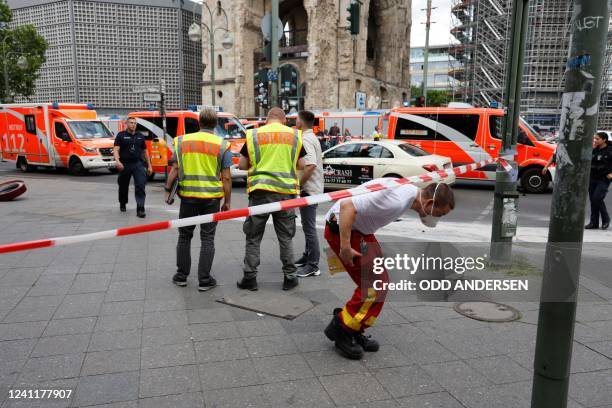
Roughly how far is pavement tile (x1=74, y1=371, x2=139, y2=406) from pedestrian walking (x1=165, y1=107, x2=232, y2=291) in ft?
5.63

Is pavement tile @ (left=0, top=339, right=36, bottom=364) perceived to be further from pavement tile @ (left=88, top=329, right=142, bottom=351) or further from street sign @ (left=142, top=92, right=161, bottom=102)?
street sign @ (left=142, top=92, right=161, bottom=102)

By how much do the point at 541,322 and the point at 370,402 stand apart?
3.92ft

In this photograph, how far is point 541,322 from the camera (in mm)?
2125

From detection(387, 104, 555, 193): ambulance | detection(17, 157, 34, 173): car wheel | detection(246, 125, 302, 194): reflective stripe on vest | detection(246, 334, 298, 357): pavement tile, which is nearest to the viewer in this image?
detection(246, 334, 298, 357): pavement tile

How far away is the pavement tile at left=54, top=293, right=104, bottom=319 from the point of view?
417cm

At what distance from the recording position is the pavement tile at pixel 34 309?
4.08 meters

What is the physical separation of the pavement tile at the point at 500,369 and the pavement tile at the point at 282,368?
1.16 metres

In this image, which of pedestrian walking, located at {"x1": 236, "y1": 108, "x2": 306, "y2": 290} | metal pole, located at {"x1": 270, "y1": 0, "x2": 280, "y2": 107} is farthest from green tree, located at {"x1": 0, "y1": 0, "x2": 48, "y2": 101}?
pedestrian walking, located at {"x1": 236, "y1": 108, "x2": 306, "y2": 290}

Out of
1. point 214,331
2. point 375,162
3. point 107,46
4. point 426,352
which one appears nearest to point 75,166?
point 375,162

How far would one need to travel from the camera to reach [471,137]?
14.1 metres

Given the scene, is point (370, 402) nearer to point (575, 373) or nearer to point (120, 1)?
point (575, 373)

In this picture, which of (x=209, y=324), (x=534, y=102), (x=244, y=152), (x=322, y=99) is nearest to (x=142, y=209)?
(x=244, y=152)

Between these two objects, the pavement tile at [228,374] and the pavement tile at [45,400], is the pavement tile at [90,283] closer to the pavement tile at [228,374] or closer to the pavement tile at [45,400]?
the pavement tile at [45,400]

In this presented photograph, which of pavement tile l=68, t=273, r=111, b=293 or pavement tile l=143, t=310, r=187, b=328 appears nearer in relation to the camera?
pavement tile l=143, t=310, r=187, b=328
